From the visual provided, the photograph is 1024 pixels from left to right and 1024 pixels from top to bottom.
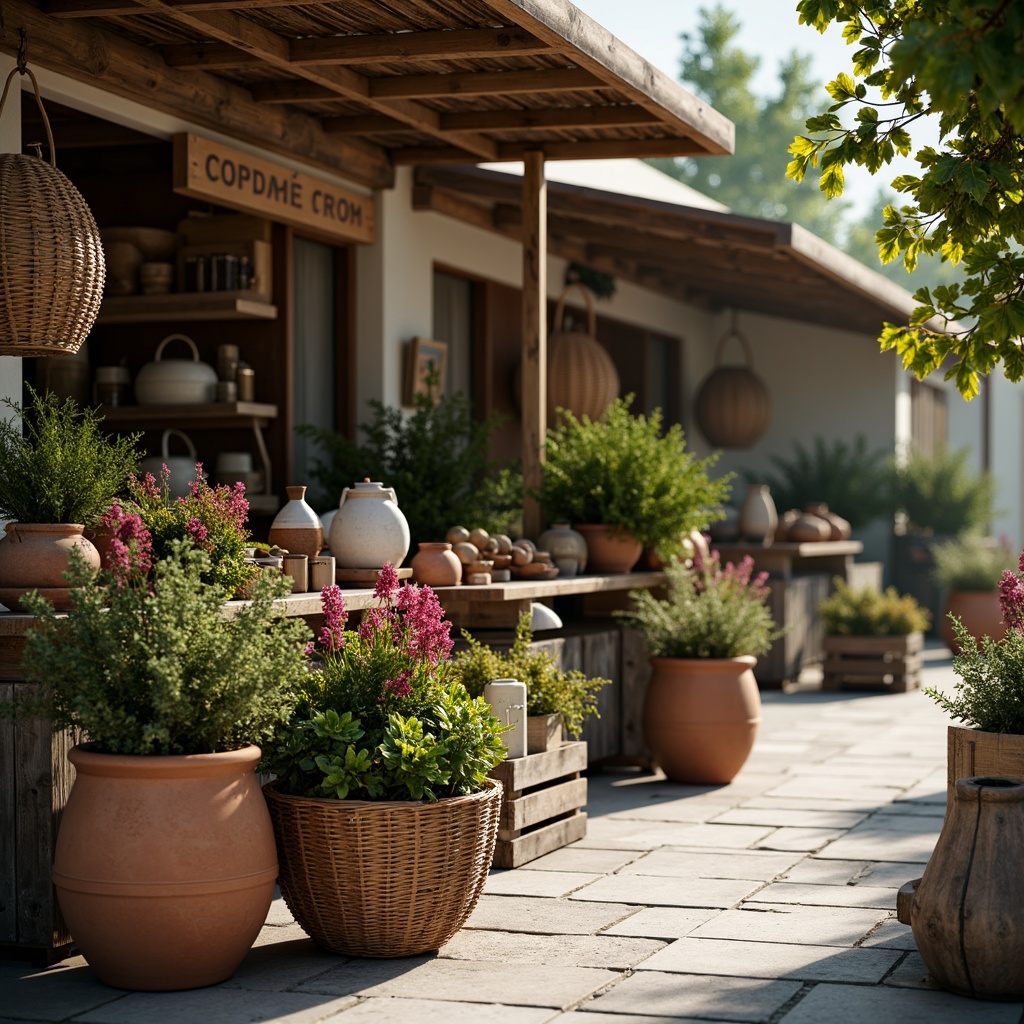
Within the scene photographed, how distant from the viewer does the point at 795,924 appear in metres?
4.69

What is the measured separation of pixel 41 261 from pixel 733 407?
9897 millimetres

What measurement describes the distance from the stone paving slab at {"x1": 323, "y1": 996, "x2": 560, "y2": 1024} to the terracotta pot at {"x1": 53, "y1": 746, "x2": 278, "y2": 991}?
0.40 meters

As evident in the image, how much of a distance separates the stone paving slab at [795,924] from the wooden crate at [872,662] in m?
6.44

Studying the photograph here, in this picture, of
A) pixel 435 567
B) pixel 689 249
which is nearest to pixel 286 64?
pixel 435 567

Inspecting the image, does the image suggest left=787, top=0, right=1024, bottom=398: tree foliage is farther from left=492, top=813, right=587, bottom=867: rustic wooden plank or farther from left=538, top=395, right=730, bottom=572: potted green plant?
left=538, top=395, right=730, bottom=572: potted green plant

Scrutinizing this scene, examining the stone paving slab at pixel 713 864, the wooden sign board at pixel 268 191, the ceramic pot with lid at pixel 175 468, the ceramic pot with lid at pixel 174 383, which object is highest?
the wooden sign board at pixel 268 191

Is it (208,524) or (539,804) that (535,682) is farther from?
(208,524)

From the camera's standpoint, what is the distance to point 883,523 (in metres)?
15.0

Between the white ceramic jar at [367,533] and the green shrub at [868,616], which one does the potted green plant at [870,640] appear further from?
the white ceramic jar at [367,533]

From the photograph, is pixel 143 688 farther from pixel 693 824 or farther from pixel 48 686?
pixel 693 824

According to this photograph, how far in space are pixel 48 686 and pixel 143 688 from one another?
24 centimetres

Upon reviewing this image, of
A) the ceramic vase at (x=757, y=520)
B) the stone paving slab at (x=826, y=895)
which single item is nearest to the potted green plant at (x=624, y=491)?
the stone paving slab at (x=826, y=895)

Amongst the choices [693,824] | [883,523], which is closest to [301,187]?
[693,824]

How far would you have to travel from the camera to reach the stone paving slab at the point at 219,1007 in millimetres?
3760
